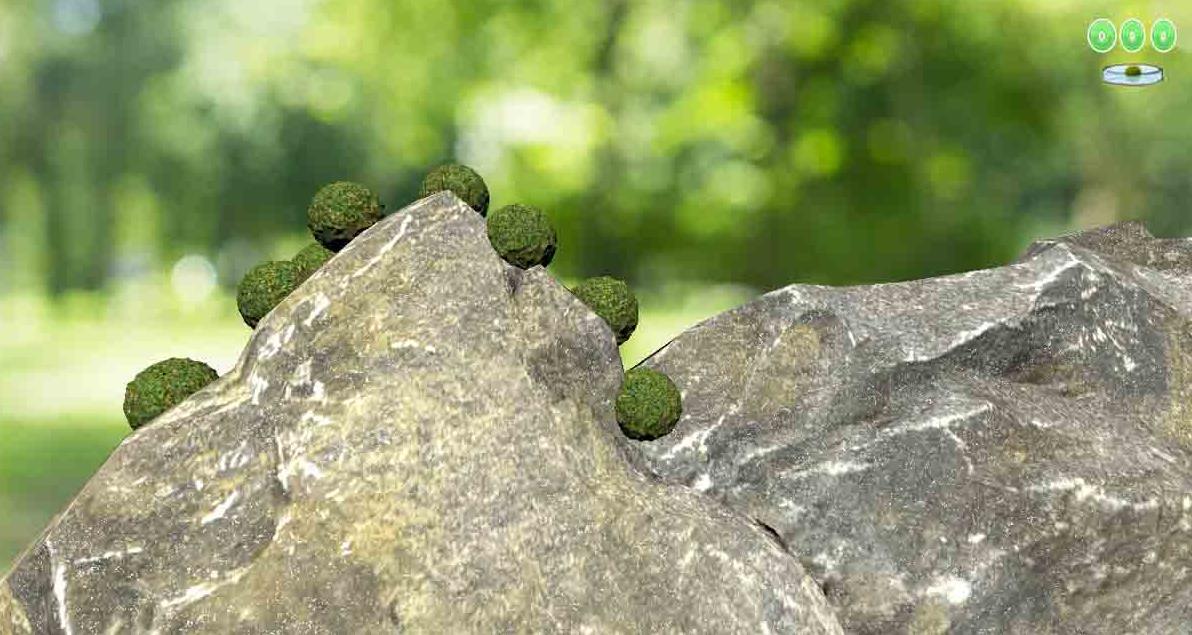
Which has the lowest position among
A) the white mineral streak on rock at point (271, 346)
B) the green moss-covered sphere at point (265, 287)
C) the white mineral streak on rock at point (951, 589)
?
the white mineral streak on rock at point (951, 589)

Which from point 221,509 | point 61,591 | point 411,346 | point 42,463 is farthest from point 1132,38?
point 42,463

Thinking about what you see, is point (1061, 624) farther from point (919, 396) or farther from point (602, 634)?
point (602, 634)

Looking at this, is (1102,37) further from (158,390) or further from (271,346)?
(158,390)

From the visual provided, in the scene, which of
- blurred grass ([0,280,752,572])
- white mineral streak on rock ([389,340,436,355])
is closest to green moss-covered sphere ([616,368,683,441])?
white mineral streak on rock ([389,340,436,355])

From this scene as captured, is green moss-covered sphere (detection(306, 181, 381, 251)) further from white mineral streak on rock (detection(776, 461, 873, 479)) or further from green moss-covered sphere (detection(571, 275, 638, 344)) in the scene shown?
white mineral streak on rock (detection(776, 461, 873, 479))

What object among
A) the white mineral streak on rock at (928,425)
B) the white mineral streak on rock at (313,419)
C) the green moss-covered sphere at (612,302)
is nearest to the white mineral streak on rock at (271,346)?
the white mineral streak on rock at (313,419)

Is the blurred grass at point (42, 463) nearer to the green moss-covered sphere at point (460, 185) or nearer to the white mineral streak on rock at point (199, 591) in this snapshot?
the white mineral streak on rock at point (199, 591)
